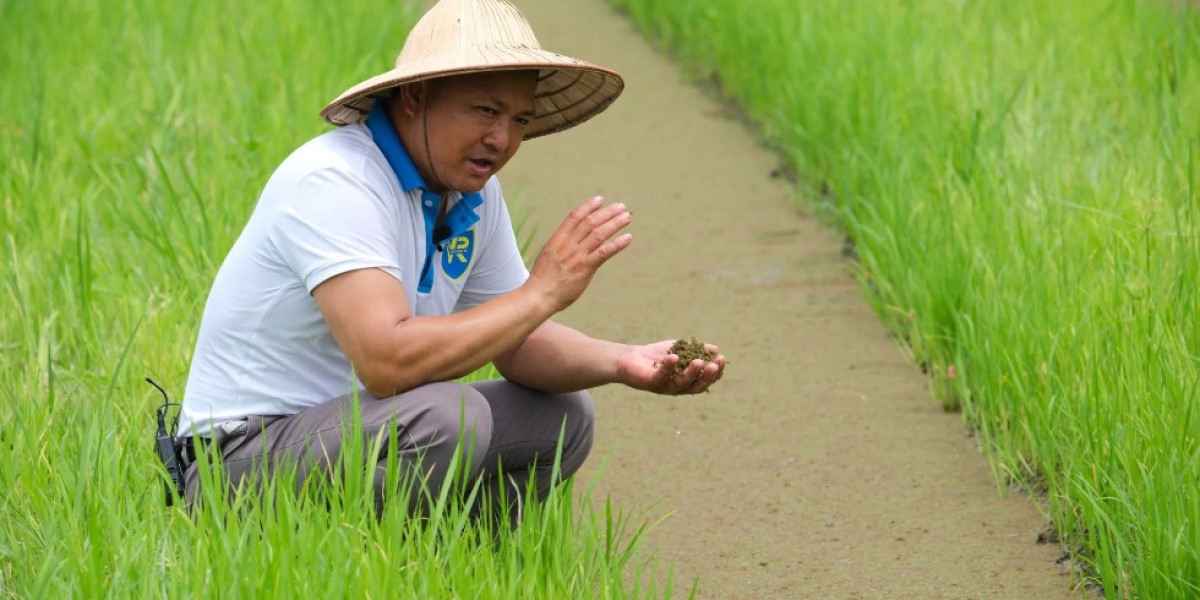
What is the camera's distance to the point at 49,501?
2266mm

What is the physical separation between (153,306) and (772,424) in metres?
1.36

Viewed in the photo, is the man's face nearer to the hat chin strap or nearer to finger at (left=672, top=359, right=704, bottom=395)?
the hat chin strap

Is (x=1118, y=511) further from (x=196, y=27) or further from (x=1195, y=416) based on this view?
(x=196, y=27)

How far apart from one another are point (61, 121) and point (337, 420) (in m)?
Answer: 2.58

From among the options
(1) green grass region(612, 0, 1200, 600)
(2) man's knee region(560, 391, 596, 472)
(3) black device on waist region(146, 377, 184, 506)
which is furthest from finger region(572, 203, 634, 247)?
(1) green grass region(612, 0, 1200, 600)

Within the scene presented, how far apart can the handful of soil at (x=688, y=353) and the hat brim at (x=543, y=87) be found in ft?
1.45

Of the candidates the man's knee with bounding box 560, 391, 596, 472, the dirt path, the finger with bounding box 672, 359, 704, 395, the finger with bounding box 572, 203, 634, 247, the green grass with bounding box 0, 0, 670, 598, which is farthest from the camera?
the dirt path

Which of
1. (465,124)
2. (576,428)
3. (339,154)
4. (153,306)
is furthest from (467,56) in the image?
(153,306)

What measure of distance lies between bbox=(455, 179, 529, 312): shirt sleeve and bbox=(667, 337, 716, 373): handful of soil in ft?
1.24

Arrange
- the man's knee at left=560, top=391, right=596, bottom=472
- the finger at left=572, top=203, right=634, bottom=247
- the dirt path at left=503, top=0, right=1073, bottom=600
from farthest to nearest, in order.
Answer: the dirt path at left=503, top=0, right=1073, bottom=600, the man's knee at left=560, top=391, right=596, bottom=472, the finger at left=572, top=203, right=634, bottom=247

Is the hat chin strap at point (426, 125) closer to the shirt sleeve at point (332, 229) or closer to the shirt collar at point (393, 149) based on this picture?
the shirt collar at point (393, 149)

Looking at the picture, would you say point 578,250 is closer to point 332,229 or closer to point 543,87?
point 332,229

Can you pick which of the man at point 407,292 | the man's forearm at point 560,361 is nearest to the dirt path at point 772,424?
the man's forearm at point 560,361

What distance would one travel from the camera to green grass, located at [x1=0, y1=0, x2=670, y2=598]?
77.3 inches
